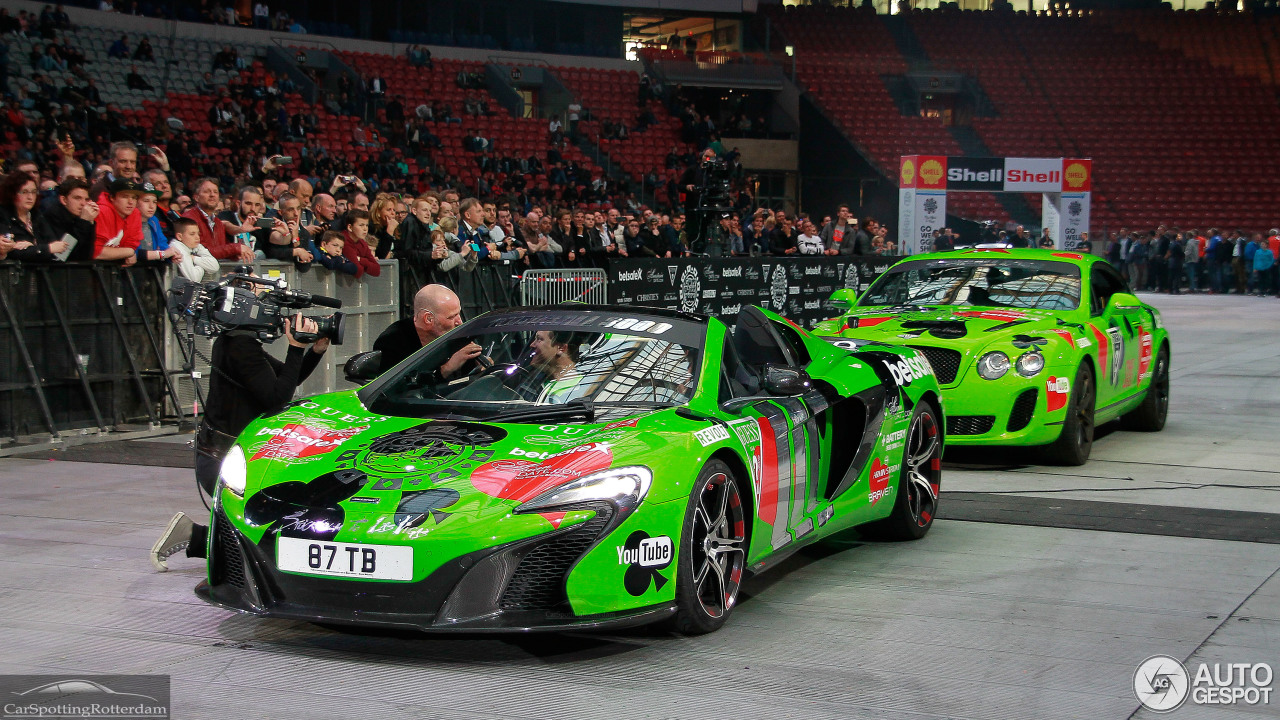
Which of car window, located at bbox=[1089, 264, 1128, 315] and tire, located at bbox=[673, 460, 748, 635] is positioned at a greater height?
car window, located at bbox=[1089, 264, 1128, 315]

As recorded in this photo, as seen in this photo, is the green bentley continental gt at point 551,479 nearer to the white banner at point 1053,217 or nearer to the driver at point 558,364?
the driver at point 558,364

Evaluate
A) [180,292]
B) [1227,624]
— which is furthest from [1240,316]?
[180,292]

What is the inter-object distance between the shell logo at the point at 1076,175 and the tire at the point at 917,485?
2810 cm

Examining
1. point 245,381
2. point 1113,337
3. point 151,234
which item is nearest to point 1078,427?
point 1113,337

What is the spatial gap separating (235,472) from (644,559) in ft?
5.36

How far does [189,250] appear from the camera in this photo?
10.7 meters

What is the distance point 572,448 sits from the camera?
16.1ft

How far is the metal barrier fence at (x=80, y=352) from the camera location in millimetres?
9922

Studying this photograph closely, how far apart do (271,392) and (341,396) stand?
1.11ft

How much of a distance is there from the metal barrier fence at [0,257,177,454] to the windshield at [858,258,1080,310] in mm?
5845

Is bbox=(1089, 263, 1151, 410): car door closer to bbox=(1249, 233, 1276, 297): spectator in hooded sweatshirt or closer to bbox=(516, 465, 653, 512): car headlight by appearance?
bbox=(516, 465, 653, 512): car headlight

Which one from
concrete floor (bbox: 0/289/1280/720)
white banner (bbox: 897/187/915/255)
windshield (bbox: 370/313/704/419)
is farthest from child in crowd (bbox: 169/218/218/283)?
white banner (bbox: 897/187/915/255)

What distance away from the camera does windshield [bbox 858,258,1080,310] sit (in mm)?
10281

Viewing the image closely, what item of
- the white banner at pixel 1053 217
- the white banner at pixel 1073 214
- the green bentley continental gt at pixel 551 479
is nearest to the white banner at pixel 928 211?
the white banner at pixel 1053 217
